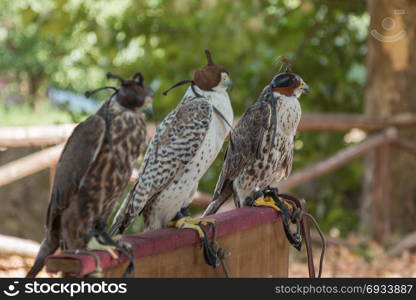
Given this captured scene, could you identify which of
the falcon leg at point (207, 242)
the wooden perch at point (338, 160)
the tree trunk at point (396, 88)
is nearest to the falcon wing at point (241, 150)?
the falcon leg at point (207, 242)

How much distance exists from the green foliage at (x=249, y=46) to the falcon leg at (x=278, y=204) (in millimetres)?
3642

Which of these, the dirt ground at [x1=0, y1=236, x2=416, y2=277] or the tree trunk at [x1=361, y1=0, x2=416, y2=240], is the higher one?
the tree trunk at [x1=361, y1=0, x2=416, y2=240]

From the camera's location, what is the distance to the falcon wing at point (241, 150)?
2580 mm

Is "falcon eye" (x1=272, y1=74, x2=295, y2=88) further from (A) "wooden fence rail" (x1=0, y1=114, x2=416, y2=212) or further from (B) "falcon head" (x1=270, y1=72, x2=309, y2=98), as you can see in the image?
(A) "wooden fence rail" (x1=0, y1=114, x2=416, y2=212)

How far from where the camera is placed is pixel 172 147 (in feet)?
7.13

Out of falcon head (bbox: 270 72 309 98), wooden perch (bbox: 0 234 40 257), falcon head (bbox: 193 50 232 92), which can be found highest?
falcon head (bbox: 270 72 309 98)

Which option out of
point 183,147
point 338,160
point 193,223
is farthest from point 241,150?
point 338,160

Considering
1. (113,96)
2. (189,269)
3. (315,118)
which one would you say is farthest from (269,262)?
(315,118)

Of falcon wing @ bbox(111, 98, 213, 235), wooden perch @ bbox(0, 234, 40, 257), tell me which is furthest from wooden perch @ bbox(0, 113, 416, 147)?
falcon wing @ bbox(111, 98, 213, 235)

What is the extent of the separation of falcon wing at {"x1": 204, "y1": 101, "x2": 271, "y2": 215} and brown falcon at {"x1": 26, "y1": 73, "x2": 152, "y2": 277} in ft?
3.00

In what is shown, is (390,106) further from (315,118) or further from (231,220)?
(231,220)

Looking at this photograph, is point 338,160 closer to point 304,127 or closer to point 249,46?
point 304,127

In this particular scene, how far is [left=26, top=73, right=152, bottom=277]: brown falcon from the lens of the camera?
5.40 ft

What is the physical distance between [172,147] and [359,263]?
12.1 ft
